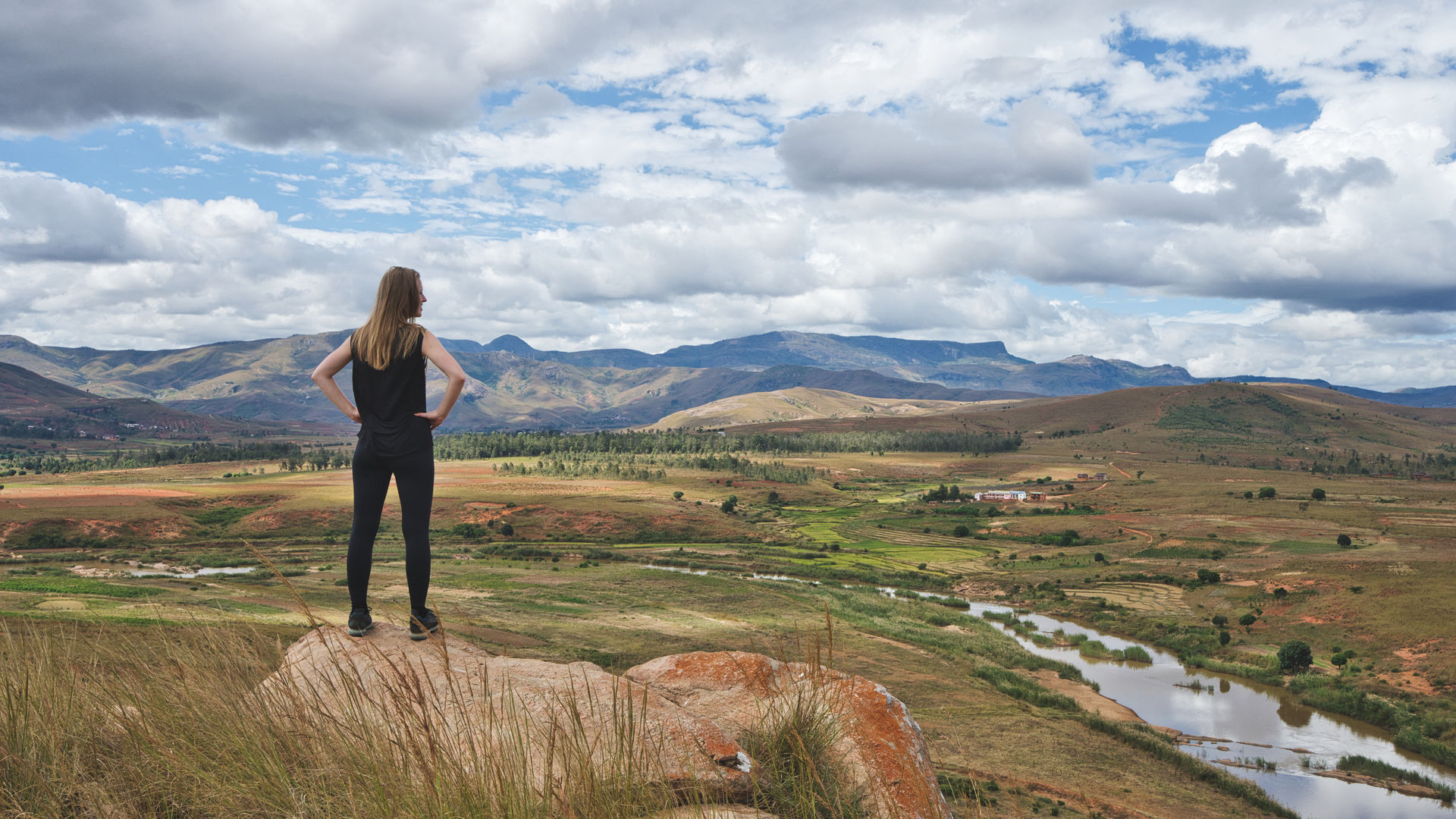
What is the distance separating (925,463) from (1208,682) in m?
150

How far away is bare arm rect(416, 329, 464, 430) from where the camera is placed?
7.22 metres

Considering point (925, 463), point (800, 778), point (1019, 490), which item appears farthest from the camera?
point (925, 463)

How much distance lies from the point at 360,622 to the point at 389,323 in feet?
9.08

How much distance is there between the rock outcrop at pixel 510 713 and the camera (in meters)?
3.90

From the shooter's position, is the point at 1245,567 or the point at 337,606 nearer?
the point at 337,606

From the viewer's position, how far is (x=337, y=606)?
29.1 m

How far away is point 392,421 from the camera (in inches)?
298

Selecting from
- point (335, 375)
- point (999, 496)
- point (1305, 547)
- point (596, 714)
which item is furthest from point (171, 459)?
point (596, 714)

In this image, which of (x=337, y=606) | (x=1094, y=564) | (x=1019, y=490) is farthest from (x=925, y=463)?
(x=337, y=606)

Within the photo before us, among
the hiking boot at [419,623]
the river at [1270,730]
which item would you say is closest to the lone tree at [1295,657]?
the river at [1270,730]

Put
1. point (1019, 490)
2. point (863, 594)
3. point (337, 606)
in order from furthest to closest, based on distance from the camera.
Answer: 1. point (1019, 490)
2. point (863, 594)
3. point (337, 606)

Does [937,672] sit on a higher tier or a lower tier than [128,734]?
lower

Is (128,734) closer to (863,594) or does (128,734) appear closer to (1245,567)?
(863,594)

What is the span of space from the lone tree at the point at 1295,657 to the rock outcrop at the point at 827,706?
46007 mm
